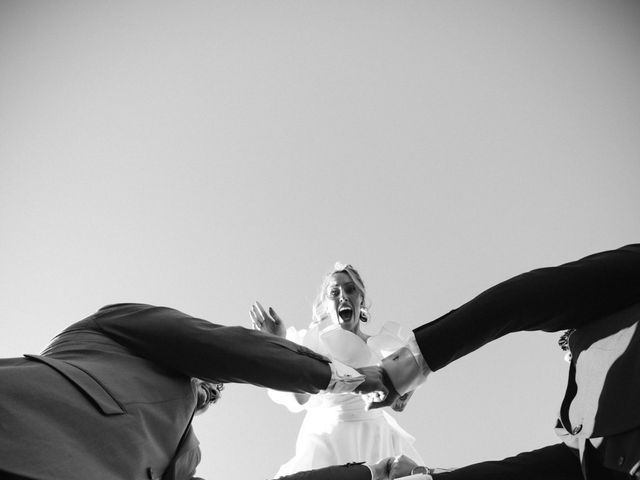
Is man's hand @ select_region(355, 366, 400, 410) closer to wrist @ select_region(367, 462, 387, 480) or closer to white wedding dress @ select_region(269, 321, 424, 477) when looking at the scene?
wrist @ select_region(367, 462, 387, 480)

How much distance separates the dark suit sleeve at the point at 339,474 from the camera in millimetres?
2682

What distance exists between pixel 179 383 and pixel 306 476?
2.40ft

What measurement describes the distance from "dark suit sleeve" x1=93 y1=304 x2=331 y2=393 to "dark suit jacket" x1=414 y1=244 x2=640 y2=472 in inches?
18.8

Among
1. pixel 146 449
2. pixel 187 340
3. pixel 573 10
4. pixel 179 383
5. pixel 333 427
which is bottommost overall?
pixel 333 427

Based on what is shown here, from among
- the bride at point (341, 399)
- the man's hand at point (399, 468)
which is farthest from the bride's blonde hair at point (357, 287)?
the man's hand at point (399, 468)

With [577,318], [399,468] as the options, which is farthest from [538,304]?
[399,468]

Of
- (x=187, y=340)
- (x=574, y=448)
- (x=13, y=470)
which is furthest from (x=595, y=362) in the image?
(x=13, y=470)

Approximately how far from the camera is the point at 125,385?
2189mm

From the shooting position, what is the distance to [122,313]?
2.46m

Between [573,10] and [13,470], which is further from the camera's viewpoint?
[573,10]

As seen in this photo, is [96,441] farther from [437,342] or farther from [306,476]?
[437,342]

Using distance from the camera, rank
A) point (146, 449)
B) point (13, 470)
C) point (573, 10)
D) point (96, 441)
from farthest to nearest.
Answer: point (573, 10) < point (146, 449) < point (96, 441) < point (13, 470)

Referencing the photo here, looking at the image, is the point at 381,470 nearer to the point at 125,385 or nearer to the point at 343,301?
the point at 125,385

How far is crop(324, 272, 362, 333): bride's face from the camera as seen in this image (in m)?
4.69
